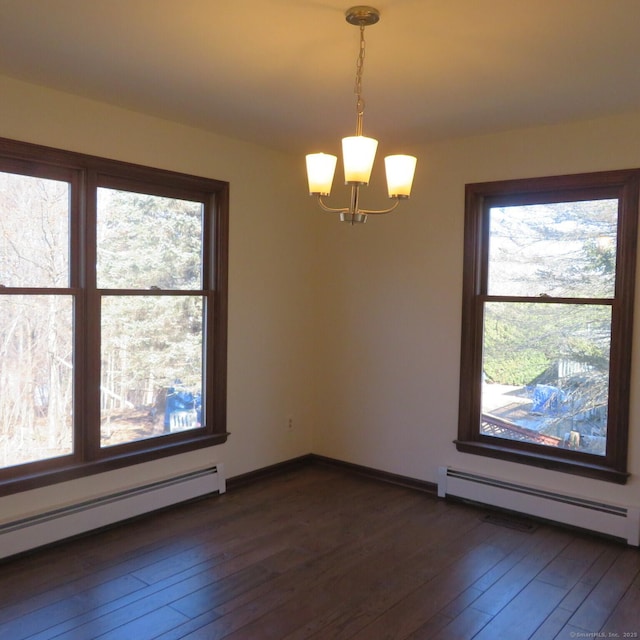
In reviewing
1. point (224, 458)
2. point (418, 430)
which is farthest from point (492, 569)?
point (224, 458)

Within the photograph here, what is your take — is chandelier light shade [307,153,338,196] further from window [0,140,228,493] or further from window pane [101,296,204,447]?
window pane [101,296,204,447]

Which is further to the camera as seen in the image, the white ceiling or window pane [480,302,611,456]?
window pane [480,302,611,456]

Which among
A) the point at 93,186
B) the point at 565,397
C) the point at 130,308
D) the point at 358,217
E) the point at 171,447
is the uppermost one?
the point at 93,186

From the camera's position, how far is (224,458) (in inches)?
169

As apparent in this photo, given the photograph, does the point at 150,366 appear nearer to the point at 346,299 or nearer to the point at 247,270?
the point at 247,270

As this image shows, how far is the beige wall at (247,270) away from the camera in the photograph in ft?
10.9

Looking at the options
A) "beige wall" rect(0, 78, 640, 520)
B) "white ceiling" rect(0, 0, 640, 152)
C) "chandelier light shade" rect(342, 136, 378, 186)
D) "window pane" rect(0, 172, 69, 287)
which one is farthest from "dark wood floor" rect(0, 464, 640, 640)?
"white ceiling" rect(0, 0, 640, 152)

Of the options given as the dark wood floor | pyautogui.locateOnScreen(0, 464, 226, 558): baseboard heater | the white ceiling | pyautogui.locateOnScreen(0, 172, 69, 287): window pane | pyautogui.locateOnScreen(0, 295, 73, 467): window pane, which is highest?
the white ceiling

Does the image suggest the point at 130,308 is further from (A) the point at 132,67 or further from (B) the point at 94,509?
(A) the point at 132,67

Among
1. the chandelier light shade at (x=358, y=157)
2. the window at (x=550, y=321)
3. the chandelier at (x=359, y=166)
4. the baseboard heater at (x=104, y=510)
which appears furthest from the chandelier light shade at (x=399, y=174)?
the baseboard heater at (x=104, y=510)

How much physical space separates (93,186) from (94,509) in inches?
76.0

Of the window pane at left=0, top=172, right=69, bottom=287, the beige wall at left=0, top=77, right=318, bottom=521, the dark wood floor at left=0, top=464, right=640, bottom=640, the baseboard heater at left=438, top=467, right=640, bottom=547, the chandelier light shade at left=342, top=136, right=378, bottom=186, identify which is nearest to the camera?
the chandelier light shade at left=342, top=136, right=378, bottom=186

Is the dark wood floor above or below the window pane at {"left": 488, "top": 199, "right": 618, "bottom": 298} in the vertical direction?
below

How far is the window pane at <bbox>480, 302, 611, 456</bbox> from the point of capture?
3.67m
